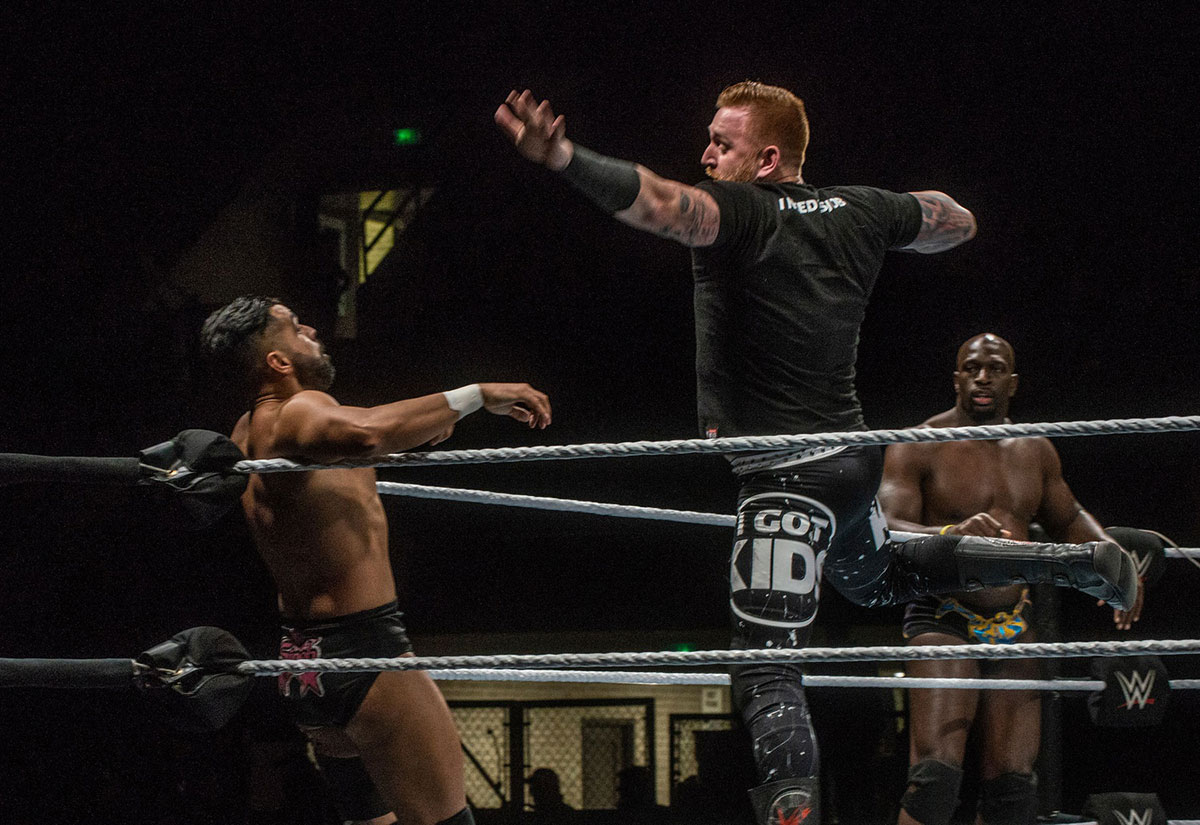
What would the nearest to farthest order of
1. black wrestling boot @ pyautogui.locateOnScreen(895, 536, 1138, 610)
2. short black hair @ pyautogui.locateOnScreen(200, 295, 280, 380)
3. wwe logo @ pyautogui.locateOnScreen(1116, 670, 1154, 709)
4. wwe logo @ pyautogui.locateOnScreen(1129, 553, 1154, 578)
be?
black wrestling boot @ pyautogui.locateOnScreen(895, 536, 1138, 610), short black hair @ pyautogui.locateOnScreen(200, 295, 280, 380), wwe logo @ pyautogui.locateOnScreen(1129, 553, 1154, 578), wwe logo @ pyautogui.locateOnScreen(1116, 670, 1154, 709)

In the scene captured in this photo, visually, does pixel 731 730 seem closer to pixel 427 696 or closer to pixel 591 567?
pixel 591 567

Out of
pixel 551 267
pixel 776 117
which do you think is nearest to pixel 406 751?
pixel 776 117

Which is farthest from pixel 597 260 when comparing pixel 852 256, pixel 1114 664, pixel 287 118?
pixel 852 256

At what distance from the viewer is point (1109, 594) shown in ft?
6.70

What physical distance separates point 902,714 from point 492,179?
3120mm

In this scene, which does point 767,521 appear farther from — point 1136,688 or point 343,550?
point 1136,688

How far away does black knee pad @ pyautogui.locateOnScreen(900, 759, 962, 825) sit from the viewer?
2.84 m

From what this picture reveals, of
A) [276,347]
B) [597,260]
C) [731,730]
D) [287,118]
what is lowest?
[731,730]

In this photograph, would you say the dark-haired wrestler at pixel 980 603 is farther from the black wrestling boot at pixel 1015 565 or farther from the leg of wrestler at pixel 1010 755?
the black wrestling boot at pixel 1015 565

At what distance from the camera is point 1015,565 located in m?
2.03

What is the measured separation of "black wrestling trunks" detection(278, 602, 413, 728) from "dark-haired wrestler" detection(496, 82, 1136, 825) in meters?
0.65

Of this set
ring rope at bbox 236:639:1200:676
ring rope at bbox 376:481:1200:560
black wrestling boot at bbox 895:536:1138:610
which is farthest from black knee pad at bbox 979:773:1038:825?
ring rope at bbox 236:639:1200:676

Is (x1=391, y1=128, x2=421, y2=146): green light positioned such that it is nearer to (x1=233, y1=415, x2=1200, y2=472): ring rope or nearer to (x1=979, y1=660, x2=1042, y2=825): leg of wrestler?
(x1=979, y1=660, x2=1042, y2=825): leg of wrestler

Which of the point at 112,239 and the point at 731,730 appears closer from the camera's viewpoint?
the point at 731,730
